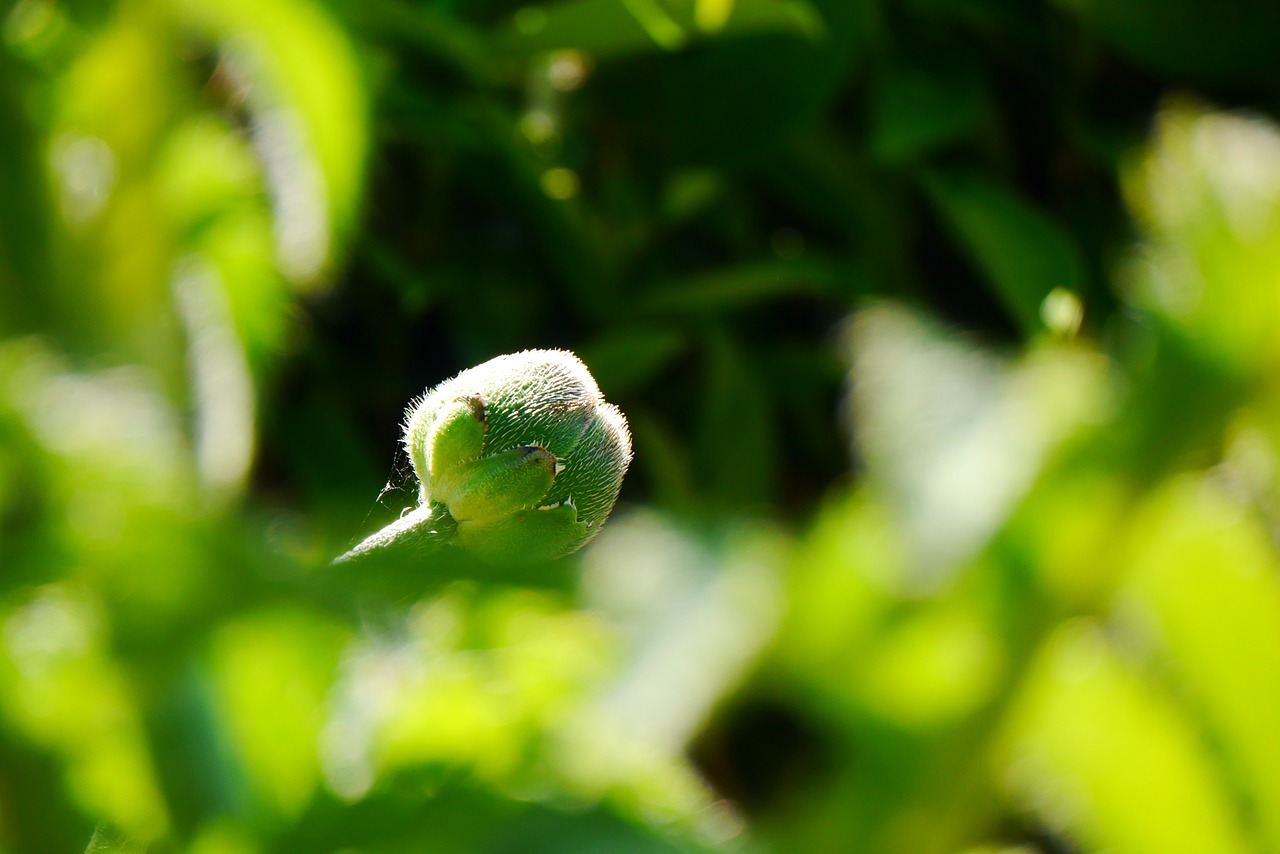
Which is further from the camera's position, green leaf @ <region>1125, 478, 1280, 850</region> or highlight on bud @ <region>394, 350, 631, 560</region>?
highlight on bud @ <region>394, 350, 631, 560</region>

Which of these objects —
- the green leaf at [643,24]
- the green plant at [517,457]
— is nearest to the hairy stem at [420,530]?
the green plant at [517,457]

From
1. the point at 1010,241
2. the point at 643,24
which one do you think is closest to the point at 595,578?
the point at 643,24

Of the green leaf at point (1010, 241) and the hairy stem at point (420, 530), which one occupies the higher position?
the green leaf at point (1010, 241)

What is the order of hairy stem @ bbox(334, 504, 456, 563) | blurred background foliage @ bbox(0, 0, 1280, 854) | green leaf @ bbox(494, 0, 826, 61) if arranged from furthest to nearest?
1. green leaf @ bbox(494, 0, 826, 61)
2. hairy stem @ bbox(334, 504, 456, 563)
3. blurred background foliage @ bbox(0, 0, 1280, 854)

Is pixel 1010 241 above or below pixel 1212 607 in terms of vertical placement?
above

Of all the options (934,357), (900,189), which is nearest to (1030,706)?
(934,357)

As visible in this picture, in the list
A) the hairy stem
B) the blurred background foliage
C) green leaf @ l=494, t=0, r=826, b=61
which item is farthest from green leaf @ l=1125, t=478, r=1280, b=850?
green leaf @ l=494, t=0, r=826, b=61

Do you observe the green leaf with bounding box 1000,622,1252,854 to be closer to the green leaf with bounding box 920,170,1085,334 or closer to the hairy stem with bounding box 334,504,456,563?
the hairy stem with bounding box 334,504,456,563

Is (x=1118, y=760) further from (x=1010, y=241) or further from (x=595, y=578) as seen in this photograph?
(x=1010, y=241)

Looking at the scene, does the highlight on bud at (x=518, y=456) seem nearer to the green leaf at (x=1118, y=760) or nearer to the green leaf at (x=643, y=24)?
the green leaf at (x=1118, y=760)
